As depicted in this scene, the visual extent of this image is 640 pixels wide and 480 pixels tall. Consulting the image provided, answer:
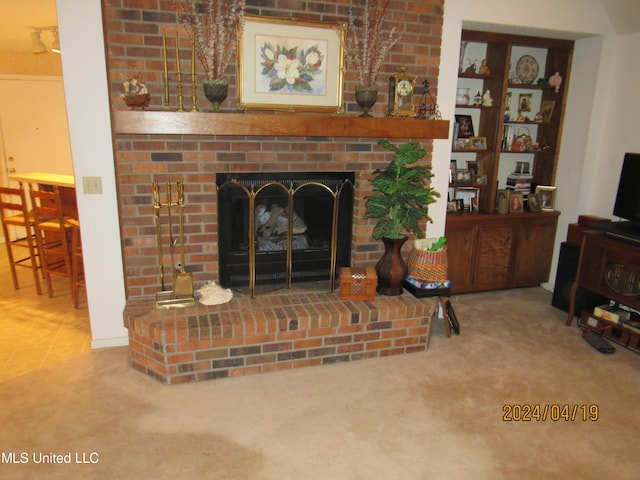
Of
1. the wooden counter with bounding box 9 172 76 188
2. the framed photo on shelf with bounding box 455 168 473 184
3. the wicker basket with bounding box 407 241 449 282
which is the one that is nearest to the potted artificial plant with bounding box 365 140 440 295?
the wicker basket with bounding box 407 241 449 282

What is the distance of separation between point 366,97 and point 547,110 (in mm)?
2130

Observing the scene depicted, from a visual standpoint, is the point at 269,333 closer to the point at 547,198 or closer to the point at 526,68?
the point at 547,198

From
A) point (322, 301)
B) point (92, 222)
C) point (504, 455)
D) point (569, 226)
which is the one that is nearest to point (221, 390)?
point (322, 301)

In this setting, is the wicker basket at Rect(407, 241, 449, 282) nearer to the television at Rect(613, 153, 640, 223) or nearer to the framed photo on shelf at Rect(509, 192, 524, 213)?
the framed photo on shelf at Rect(509, 192, 524, 213)

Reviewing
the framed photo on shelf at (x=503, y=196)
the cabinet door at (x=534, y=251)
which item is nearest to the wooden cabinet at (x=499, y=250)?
the cabinet door at (x=534, y=251)

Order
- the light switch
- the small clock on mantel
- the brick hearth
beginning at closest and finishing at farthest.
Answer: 1. the brick hearth
2. the light switch
3. the small clock on mantel

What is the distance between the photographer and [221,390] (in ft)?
8.50

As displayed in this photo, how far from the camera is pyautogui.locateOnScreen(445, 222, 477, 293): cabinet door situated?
3.84 metres

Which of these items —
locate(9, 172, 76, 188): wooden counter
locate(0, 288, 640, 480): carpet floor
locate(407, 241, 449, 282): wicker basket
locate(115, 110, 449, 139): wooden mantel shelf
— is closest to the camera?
locate(0, 288, 640, 480): carpet floor

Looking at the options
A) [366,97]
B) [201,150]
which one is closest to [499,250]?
[366,97]

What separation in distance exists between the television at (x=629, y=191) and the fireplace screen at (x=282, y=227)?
2.02m

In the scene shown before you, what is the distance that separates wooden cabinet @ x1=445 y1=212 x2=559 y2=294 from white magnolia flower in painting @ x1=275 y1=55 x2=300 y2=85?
1.71 meters

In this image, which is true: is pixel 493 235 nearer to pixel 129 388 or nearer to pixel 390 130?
pixel 390 130

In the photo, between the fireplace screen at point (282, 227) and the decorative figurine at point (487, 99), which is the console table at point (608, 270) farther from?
the fireplace screen at point (282, 227)
